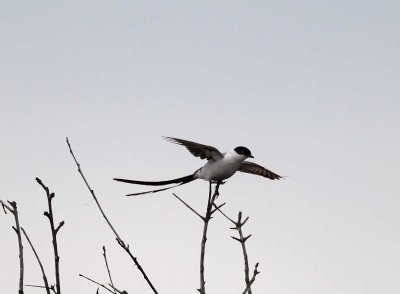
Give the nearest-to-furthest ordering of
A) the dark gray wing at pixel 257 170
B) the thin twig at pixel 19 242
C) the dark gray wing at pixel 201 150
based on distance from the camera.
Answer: the thin twig at pixel 19 242
the dark gray wing at pixel 201 150
the dark gray wing at pixel 257 170

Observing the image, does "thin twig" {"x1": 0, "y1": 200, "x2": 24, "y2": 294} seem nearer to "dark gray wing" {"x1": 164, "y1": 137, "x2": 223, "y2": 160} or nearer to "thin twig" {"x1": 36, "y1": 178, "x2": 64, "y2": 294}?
"thin twig" {"x1": 36, "y1": 178, "x2": 64, "y2": 294}

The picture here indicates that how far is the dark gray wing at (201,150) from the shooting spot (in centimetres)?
643

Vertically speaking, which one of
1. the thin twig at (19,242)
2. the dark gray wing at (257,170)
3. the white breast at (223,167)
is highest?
the dark gray wing at (257,170)

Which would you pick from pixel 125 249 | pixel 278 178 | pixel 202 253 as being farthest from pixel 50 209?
pixel 278 178

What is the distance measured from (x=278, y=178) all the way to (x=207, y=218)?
13.3ft

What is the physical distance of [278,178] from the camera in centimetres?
825

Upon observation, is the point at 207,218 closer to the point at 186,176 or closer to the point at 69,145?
the point at 69,145

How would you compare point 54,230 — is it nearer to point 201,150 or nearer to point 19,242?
point 19,242

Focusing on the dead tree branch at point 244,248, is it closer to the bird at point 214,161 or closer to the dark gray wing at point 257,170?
the bird at point 214,161

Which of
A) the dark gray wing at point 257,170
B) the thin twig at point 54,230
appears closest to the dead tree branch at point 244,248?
the thin twig at point 54,230

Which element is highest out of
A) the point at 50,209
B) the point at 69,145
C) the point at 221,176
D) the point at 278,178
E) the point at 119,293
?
the point at 278,178

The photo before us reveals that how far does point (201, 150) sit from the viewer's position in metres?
6.70

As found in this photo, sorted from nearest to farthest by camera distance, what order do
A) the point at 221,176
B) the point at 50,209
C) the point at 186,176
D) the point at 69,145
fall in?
the point at 50,209, the point at 69,145, the point at 221,176, the point at 186,176

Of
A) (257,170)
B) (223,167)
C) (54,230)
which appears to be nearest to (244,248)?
(54,230)
